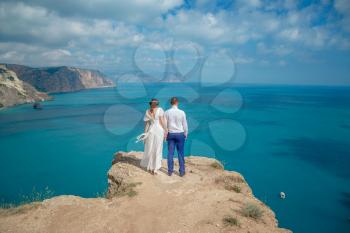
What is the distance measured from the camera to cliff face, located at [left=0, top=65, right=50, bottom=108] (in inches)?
3610

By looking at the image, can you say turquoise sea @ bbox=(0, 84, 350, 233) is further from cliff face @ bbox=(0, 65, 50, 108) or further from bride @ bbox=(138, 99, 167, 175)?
bride @ bbox=(138, 99, 167, 175)

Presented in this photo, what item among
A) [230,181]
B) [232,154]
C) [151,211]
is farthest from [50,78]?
[151,211]

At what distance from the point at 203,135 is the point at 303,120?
38143 mm

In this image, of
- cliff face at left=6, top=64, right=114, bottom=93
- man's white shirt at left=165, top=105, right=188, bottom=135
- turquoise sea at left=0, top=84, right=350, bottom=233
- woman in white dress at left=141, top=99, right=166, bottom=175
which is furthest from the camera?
cliff face at left=6, top=64, right=114, bottom=93

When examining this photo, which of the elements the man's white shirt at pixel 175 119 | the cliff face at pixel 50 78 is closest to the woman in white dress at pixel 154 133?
the man's white shirt at pixel 175 119

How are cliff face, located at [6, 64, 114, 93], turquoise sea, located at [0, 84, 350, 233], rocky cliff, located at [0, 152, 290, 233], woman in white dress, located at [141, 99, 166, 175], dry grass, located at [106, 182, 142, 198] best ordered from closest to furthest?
rocky cliff, located at [0, 152, 290, 233] < dry grass, located at [106, 182, 142, 198] < woman in white dress, located at [141, 99, 166, 175] < turquoise sea, located at [0, 84, 350, 233] < cliff face, located at [6, 64, 114, 93]

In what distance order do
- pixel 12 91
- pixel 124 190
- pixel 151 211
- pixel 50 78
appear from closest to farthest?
pixel 151 211 < pixel 124 190 < pixel 12 91 < pixel 50 78

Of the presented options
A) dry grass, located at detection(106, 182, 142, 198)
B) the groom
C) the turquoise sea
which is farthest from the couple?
the turquoise sea

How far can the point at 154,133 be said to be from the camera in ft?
25.5

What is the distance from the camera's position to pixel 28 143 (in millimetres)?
52344

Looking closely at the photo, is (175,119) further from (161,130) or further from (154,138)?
(154,138)

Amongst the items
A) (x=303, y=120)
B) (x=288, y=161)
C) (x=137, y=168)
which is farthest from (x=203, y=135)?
(x=137, y=168)

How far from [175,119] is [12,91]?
11016 centimetres

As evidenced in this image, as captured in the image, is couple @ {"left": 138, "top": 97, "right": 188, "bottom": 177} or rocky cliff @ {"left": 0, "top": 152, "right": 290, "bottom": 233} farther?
couple @ {"left": 138, "top": 97, "right": 188, "bottom": 177}
